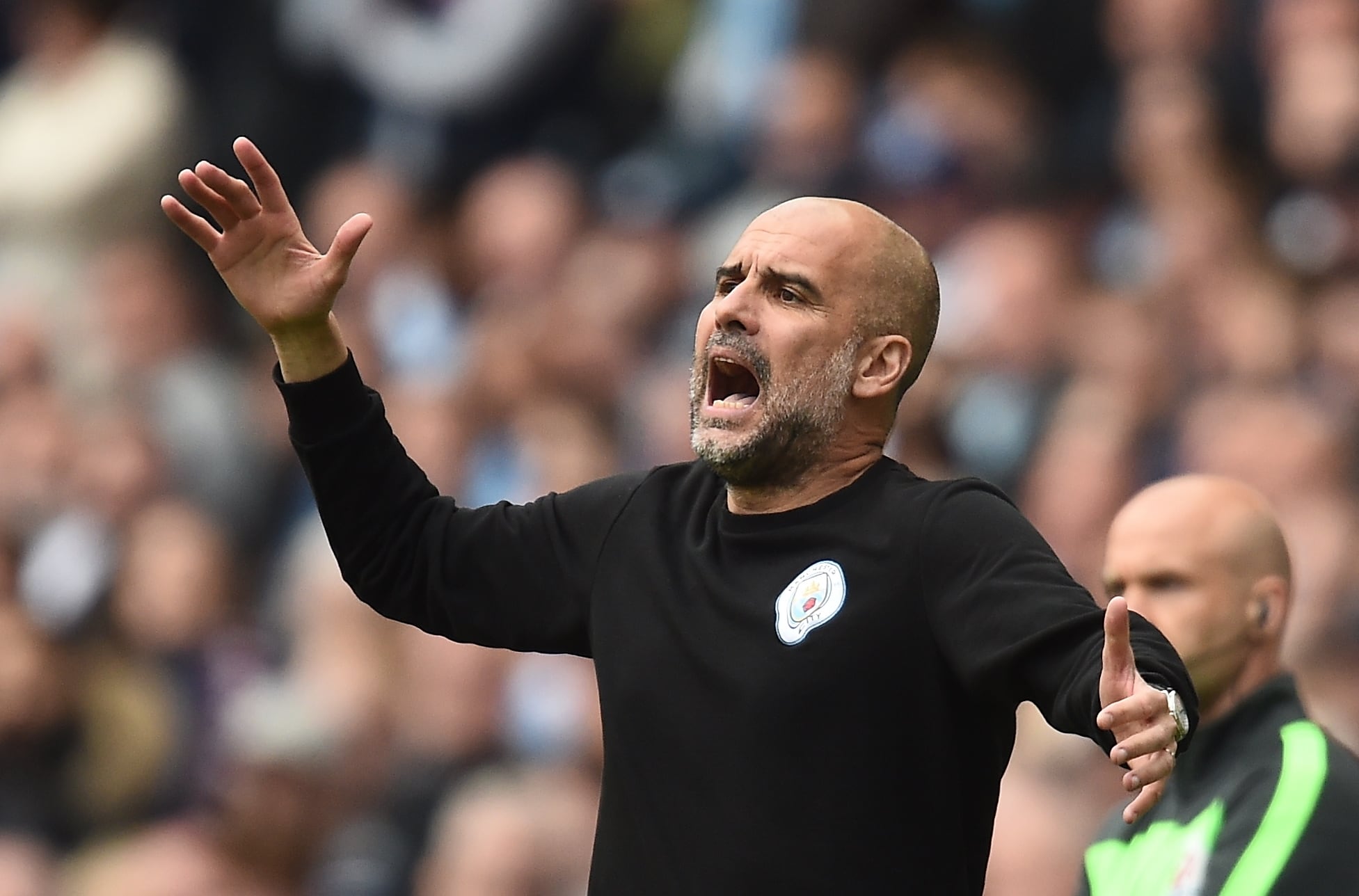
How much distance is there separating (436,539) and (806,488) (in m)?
0.57

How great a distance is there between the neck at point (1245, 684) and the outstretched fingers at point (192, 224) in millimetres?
1931

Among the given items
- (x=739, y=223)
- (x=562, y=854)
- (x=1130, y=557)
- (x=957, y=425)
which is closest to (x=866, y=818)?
(x=1130, y=557)

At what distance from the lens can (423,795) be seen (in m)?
6.73

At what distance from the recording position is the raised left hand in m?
2.37

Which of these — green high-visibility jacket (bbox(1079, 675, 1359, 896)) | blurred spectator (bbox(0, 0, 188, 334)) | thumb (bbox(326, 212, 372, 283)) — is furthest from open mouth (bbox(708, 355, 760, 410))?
blurred spectator (bbox(0, 0, 188, 334))

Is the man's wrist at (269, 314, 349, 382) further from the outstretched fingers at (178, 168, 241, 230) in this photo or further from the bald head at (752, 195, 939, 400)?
the bald head at (752, 195, 939, 400)

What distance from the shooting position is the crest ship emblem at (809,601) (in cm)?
279

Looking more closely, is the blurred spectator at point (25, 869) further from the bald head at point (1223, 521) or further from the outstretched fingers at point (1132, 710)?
the outstretched fingers at point (1132, 710)

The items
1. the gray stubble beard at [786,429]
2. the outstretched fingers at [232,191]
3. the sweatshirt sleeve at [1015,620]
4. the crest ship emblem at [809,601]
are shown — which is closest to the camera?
the sweatshirt sleeve at [1015,620]

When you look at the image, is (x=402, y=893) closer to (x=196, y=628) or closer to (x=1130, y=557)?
(x=196, y=628)

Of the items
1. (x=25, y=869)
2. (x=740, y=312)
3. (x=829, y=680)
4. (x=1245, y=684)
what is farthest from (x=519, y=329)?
(x=829, y=680)

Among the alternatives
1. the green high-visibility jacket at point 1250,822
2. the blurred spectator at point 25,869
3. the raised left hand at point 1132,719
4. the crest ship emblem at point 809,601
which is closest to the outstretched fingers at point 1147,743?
the raised left hand at point 1132,719

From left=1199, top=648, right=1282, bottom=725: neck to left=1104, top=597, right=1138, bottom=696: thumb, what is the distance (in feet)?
4.92

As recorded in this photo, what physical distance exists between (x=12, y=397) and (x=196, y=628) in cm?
175
